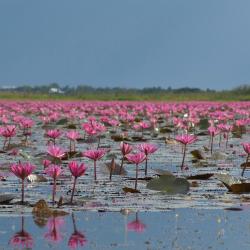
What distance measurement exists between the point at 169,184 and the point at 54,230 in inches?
58.0

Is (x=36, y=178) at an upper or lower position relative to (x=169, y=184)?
lower

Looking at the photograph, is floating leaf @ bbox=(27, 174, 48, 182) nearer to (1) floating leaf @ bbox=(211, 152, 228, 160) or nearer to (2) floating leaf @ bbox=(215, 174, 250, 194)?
(2) floating leaf @ bbox=(215, 174, 250, 194)

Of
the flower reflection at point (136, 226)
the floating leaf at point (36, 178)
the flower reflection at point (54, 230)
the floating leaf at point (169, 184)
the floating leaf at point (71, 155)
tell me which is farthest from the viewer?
the floating leaf at point (71, 155)

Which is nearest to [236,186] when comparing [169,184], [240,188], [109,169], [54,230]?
[240,188]

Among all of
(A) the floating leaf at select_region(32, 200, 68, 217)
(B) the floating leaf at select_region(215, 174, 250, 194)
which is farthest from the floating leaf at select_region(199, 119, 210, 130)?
(A) the floating leaf at select_region(32, 200, 68, 217)

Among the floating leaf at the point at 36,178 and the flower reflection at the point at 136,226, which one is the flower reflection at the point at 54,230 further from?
the floating leaf at the point at 36,178

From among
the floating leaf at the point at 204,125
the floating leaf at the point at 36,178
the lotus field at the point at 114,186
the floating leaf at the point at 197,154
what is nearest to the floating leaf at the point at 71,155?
the lotus field at the point at 114,186

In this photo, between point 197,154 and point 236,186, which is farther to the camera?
point 197,154

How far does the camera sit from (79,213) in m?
4.41

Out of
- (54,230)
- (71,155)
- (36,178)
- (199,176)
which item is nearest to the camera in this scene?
(54,230)

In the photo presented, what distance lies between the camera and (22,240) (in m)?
3.65

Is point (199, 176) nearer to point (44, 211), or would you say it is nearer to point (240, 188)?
point (240, 188)

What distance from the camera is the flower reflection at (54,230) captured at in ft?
12.1

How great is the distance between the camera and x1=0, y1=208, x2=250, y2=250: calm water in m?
3.56
